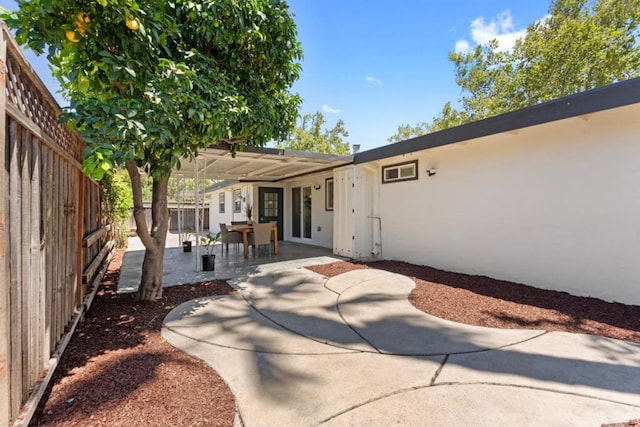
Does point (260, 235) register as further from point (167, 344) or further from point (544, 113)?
point (544, 113)

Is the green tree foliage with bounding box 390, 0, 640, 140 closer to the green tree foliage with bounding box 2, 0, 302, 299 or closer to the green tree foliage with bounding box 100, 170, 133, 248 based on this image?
the green tree foliage with bounding box 2, 0, 302, 299

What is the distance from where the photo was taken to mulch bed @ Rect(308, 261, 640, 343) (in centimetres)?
349

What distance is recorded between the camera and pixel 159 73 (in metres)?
3.12

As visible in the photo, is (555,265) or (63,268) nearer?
(63,268)

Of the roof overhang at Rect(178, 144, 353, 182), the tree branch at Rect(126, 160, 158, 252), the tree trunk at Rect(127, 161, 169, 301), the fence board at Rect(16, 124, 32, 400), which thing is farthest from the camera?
the roof overhang at Rect(178, 144, 353, 182)

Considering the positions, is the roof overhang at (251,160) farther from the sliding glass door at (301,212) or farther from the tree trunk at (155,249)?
the sliding glass door at (301,212)

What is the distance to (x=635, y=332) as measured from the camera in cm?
327

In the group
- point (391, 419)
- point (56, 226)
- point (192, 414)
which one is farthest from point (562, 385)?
point (56, 226)

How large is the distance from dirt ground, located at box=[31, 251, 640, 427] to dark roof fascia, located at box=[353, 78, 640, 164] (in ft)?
8.74

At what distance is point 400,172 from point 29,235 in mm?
7118

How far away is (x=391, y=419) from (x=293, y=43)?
488 cm

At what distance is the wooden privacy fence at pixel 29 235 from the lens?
1.55 m

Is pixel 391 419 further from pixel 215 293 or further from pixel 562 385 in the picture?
pixel 215 293

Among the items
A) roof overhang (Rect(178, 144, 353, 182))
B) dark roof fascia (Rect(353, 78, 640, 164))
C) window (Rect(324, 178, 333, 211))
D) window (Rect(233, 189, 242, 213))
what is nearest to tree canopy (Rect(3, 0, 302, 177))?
roof overhang (Rect(178, 144, 353, 182))
